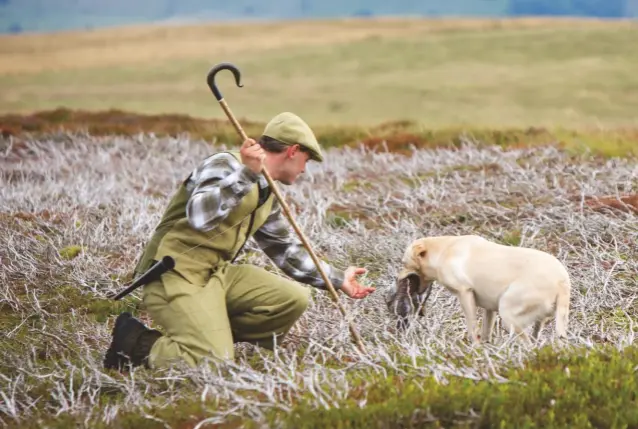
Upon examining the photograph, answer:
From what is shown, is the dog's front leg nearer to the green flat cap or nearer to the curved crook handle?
the green flat cap

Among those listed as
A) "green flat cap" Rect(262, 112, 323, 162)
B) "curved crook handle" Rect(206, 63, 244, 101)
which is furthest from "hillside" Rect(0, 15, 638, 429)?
"curved crook handle" Rect(206, 63, 244, 101)

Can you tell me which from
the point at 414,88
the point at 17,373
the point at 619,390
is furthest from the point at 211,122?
the point at 619,390

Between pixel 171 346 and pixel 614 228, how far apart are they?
564 cm

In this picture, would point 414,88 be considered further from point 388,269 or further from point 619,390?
point 619,390

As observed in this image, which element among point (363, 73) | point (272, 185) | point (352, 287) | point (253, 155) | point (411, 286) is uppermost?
point (253, 155)

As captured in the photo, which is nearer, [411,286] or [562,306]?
[562,306]

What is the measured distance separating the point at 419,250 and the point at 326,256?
12.5 ft

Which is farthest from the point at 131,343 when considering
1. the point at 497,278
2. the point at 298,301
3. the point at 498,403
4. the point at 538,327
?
the point at 538,327

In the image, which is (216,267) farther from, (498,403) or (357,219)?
(357,219)

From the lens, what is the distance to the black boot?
7098 millimetres

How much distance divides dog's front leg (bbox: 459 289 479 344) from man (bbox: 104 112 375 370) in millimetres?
706

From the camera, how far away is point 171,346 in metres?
6.91

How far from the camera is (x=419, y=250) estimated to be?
24.5ft

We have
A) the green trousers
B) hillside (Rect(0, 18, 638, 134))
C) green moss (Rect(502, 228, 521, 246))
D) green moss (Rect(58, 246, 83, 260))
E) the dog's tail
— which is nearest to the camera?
the dog's tail
